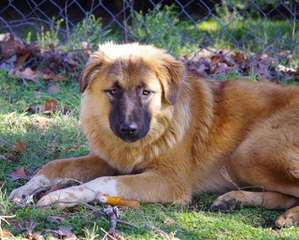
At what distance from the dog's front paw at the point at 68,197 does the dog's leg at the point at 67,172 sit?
26cm

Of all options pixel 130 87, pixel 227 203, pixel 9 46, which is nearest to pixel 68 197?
pixel 130 87

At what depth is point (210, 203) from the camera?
14.4ft

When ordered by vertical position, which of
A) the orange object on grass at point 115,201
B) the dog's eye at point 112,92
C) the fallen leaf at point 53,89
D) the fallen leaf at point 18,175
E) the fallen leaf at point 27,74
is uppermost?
the dog's eye at point 112,92

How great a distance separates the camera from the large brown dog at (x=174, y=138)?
4211 mm

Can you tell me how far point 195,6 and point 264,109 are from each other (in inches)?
215

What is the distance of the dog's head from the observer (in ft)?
13.8

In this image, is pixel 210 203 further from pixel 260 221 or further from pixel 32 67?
pixel 32 67

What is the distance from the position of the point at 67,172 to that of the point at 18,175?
338mm

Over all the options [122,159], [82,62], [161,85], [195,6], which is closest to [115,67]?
[161,85]

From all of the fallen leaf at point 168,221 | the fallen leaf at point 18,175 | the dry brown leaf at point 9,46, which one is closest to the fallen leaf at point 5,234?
the fallen leaf at point 168,221

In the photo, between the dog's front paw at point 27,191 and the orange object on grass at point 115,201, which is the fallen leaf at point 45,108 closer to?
the dog's front paw at point 27,191

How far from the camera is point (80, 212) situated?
12.7 feet

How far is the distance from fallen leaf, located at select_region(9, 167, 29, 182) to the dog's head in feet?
2.02

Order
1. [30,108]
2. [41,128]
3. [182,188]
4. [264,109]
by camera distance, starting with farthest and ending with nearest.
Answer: [30,108]
[41,128]
[264,109]
[182,188]
